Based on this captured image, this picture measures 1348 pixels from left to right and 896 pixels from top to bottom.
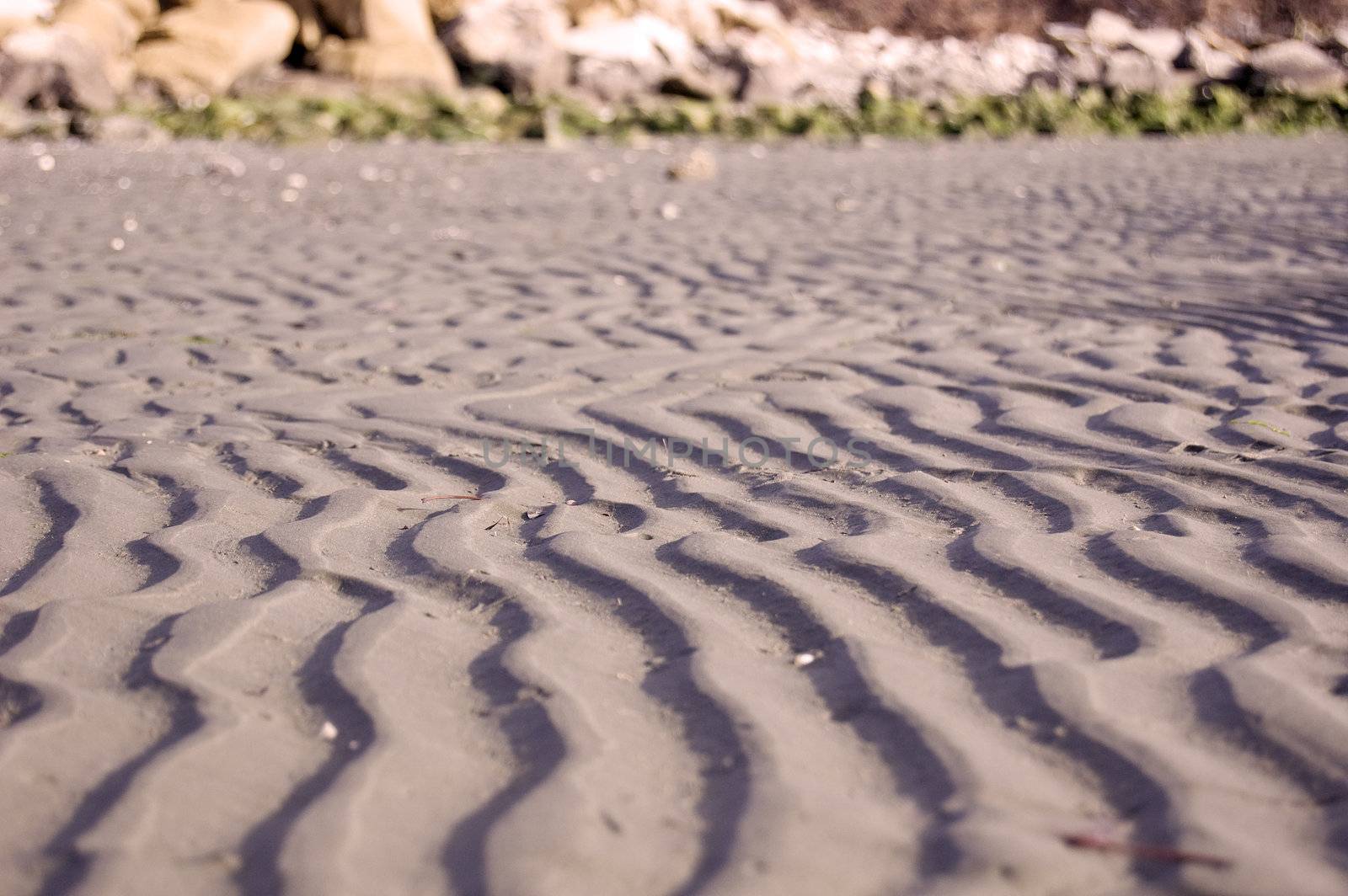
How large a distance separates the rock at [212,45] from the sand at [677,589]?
15.0 m

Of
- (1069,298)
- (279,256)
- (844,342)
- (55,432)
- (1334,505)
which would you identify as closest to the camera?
(1334,505)

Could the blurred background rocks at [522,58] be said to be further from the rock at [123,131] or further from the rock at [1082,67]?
the rock at [123,131]

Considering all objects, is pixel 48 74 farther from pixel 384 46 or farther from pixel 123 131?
pixel 384 46

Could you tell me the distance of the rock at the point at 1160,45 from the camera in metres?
24.6

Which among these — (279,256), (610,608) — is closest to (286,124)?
(279,256)

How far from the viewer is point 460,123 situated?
15844 millimetres

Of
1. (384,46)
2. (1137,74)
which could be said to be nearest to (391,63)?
(384,46)

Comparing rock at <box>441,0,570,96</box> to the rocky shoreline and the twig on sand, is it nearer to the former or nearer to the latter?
the rocky shoreline

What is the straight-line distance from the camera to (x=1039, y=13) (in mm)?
34000

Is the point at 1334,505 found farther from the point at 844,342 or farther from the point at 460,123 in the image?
the point at 460,123

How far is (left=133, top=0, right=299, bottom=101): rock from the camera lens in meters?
19.1

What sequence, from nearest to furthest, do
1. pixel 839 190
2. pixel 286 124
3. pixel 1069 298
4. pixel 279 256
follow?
pixel 1069 298
pixel 279 256
pixel 839 190
pixel 286 124

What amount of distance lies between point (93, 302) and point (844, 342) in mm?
3254

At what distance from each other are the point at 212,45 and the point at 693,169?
12119 mm
